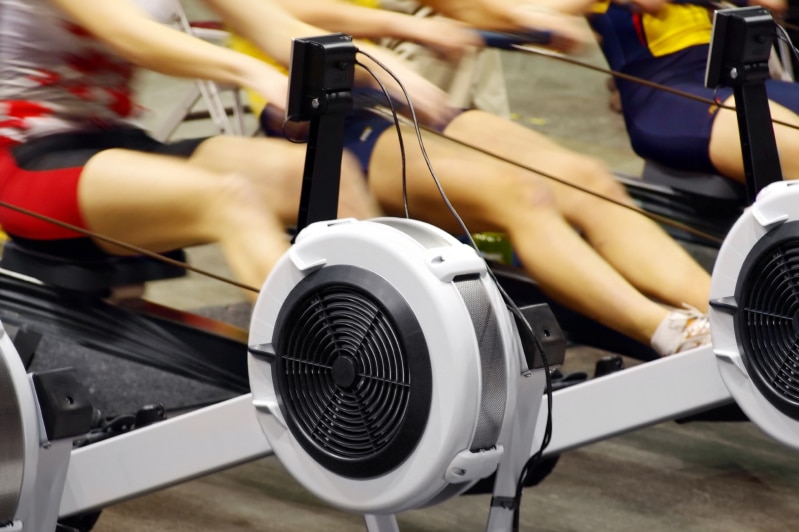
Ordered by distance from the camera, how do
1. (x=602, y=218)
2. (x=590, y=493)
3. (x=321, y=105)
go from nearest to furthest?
(x=321, y=105), (x=602, y=218), (x=590, y=493)

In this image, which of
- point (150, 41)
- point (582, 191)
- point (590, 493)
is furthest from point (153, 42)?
point (590, 493)

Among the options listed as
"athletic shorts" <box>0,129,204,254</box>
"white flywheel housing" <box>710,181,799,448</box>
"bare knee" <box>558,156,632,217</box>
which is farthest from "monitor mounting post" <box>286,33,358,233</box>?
"bare knee" <box>558,156,632,217</box>

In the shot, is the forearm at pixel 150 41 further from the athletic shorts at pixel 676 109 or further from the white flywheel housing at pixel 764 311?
the athletic shorts at pixel 676 109

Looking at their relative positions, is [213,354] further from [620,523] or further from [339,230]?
[620,523]

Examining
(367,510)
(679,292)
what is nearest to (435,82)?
(679,292)

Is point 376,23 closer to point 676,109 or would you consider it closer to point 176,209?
point 176,209

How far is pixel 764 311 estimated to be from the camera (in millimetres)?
1835

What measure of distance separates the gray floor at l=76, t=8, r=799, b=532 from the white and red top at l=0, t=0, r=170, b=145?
0.19 feet

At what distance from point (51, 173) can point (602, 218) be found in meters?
0.84

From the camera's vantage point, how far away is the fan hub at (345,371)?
163 cm

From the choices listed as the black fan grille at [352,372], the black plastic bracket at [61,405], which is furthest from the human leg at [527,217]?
the black plastic bracket at [61,405]

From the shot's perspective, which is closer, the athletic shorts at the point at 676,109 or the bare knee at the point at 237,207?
the bare knee at the point at 237,207

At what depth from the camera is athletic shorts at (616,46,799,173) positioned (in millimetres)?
2738

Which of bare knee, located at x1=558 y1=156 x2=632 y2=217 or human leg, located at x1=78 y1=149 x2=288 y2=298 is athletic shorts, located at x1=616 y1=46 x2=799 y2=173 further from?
human leg, located at x1=78 y1=149 x2=288 y2=298
